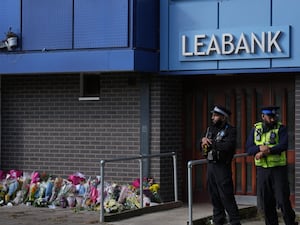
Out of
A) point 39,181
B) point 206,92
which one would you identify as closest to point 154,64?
point 206,92

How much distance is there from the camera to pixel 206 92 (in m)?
13.6

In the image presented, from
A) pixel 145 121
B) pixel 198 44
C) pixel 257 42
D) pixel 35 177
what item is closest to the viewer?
pixel 257 42

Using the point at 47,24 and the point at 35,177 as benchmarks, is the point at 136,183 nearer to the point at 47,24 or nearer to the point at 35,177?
the point at 35,177

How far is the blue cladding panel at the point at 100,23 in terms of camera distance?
498 inches

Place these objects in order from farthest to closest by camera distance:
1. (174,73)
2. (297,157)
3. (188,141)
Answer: (188,141) → (174,73) → (297,157)

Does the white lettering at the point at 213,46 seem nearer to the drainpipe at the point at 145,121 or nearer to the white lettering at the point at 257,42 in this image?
the white lettering at the point at 257,42

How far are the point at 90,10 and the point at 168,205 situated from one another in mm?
3544

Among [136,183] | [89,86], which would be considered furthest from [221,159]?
[89,86]

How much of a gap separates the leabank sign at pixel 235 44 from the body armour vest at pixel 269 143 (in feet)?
7.68

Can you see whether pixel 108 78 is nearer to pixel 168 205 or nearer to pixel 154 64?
pixel 154 64

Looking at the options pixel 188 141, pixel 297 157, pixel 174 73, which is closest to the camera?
pixel 297 157

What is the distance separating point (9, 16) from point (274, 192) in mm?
6258

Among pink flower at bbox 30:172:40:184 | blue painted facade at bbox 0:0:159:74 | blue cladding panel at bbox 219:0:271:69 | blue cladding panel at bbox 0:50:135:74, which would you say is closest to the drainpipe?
blue painted facade at bbox 0:0:159:74

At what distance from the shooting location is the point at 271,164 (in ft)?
32.6
